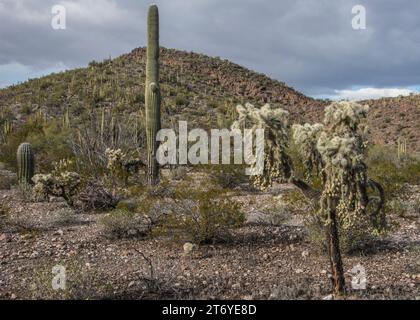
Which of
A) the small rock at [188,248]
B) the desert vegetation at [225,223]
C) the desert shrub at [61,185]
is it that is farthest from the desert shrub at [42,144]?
the small rock at [188,248]

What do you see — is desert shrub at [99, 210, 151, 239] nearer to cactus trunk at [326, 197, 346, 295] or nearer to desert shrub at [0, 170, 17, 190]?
cactus trunk at [326, 197, 346, 295]

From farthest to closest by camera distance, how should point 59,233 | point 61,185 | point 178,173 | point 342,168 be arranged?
point 178,173, point 61,185, point 59,233, point 342,168

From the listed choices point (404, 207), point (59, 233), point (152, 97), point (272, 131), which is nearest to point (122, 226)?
point (59, 233)

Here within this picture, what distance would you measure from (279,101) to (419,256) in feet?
111

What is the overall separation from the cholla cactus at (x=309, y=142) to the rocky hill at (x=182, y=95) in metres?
17.2

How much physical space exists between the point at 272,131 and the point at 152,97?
8.43m

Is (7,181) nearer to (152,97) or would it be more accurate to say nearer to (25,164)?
(25,164)

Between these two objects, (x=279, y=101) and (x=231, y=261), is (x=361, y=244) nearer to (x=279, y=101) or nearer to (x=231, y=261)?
(x=231, y=261)

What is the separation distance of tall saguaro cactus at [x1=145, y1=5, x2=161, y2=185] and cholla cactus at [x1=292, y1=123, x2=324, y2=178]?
7363mm

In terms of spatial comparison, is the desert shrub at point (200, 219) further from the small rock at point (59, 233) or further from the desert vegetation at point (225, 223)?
the small rock at point (59, 233)

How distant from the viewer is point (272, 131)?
5070mm

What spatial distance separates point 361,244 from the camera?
23.1 feet

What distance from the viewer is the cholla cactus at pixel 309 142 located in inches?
199
